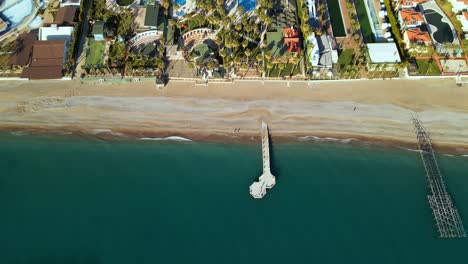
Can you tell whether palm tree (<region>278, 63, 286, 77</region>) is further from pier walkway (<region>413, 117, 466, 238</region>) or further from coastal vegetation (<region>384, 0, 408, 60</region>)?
pier walkway (<region>413, 117, 466, 238</region>)

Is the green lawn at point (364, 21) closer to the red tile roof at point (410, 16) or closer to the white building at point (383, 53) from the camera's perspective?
the white building at point (383, 53)

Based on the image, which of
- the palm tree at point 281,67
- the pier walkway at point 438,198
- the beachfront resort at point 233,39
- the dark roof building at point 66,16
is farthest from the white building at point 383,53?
the dark roof building at point 66,16

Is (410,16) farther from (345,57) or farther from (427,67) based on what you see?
(345,57)

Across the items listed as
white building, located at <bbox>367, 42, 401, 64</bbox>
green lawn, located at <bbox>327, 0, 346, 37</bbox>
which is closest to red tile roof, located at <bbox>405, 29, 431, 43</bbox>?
white building, located at <bbox>367, 42, 401, 64</bbox>

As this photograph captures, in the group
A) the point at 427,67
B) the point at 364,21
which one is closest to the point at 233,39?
the point at 364,21

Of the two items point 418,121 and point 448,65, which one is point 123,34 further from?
point 448,65
